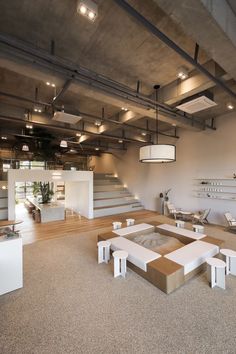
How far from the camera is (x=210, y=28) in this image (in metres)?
2.18

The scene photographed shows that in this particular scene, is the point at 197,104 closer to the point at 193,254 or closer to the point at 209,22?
the point at 209,22

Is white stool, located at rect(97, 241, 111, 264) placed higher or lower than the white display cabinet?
lower

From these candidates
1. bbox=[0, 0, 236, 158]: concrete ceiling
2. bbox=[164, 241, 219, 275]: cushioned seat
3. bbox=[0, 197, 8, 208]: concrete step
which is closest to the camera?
bbox=[0, 0, 236, 158]: concrete ceiling

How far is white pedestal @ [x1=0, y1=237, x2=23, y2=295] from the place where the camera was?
8.87 feet

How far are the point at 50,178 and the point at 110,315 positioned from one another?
5.54 meters

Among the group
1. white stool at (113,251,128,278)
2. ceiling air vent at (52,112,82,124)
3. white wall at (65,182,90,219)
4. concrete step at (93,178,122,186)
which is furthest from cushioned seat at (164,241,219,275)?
concrete step at (93,178,122,186)

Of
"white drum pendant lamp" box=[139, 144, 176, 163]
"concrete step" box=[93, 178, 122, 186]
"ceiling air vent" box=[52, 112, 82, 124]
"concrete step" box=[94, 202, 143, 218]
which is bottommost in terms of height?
"concrete step" box=[94, 202, 143, 218]

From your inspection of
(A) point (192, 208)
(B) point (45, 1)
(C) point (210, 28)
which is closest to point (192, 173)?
(A) point (192, 208)

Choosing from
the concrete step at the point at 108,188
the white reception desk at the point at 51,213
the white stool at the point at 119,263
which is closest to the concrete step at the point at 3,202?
the white reception desk at the point at 51,213

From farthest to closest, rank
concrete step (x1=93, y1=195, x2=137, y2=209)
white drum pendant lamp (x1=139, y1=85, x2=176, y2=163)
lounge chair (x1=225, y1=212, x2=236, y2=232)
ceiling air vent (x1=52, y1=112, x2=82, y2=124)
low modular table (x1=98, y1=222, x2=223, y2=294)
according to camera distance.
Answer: concrete step (x1=93, y1=195, x2=137, y2=209) → lounge chair (x1=225, y1=212, x2=236, y2=232) → ceiling air vent (x1=52, y1=112, x2=82, y2=124) → white drum pendant lamp (x1=139, y1=85, x2=176, y2=163) → low modular table (x1=98, y1=222, x2=223, y2=294)

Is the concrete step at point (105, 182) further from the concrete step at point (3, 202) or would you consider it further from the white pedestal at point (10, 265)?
the white pedestal at point (10, 265)

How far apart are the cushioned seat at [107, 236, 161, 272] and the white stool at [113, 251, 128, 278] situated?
195mm

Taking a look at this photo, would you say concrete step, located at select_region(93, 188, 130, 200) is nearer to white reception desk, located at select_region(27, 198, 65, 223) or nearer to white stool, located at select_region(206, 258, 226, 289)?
white reception desk, located at select_region(27, 198, 65, 223)

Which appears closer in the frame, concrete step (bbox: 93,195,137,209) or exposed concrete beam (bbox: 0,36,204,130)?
exposed concrete beam (bbox: 0,36,204,130)
